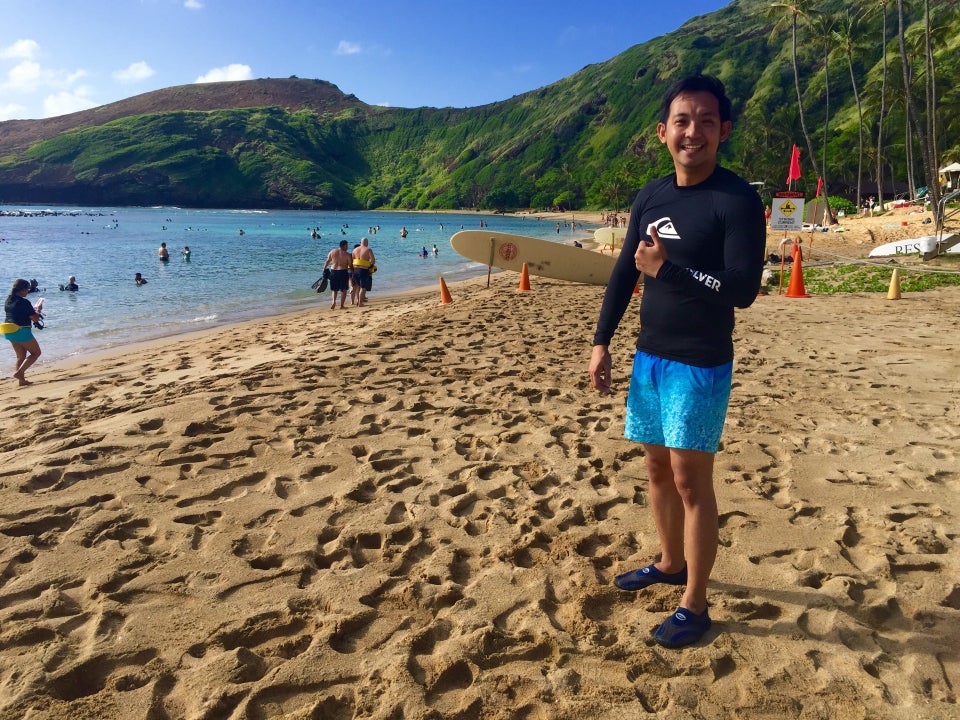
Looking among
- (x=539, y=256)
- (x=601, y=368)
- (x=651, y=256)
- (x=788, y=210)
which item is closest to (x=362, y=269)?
(x=539, y=256)

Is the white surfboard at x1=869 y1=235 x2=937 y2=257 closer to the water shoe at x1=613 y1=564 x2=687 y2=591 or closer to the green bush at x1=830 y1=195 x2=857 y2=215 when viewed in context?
the water shoe at x1=613 y1=564 x2=687 y2=591

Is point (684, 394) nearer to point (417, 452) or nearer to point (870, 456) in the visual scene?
point (417, 452)

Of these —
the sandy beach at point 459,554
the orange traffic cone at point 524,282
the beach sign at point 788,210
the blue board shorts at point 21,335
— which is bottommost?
the sandy beach at point 459,554

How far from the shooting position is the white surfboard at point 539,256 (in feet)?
51.6

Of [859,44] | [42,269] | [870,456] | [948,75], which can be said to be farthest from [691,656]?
[948,75]

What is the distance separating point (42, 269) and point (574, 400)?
32.7m

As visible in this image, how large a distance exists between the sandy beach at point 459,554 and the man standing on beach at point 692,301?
1.58 ft

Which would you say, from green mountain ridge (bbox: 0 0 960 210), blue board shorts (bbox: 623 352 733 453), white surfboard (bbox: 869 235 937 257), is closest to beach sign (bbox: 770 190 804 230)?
white surfboard (bbox: 869 235 937 257)

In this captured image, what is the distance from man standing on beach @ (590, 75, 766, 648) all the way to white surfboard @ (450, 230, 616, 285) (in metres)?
13.5

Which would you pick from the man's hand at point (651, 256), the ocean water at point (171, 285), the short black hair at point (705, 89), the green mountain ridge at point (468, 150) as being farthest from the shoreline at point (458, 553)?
the green mountain ridge at point (468, 150)

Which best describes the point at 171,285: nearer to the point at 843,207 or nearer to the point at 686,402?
the point at 686,402

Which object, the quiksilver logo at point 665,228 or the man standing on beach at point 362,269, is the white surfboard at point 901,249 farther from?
the quiksilver logo at point 665,228

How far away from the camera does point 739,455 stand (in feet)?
14.2

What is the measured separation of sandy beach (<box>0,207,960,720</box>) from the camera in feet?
7.23
